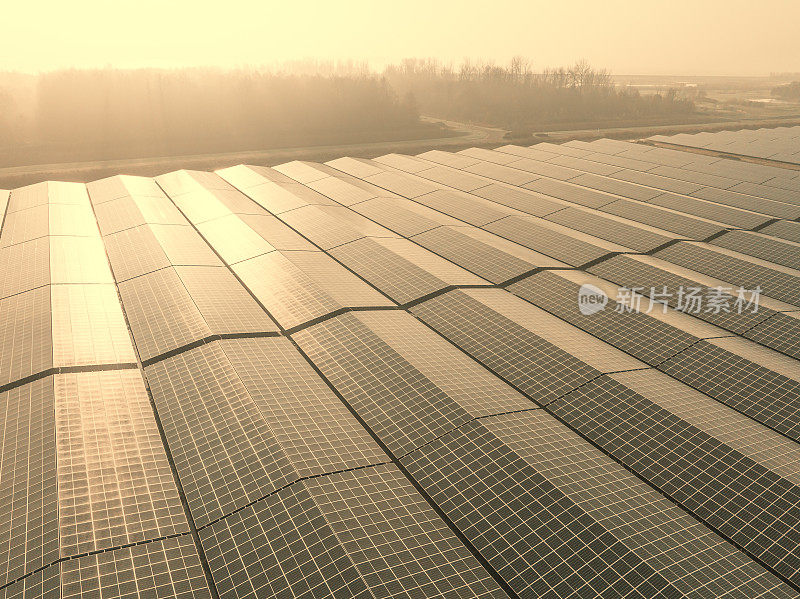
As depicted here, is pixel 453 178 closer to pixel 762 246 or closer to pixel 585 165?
pixel 585 165

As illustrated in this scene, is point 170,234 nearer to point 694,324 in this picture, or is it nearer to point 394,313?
point 394,313

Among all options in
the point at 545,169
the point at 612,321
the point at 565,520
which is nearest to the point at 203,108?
the point at 545,169

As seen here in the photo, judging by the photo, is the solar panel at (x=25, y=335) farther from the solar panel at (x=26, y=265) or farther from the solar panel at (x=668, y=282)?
the solar panel at (x=668, y=282)

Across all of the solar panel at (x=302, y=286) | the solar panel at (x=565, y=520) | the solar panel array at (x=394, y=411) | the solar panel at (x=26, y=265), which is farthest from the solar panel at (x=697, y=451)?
the solar panel at (x=26, y=265)

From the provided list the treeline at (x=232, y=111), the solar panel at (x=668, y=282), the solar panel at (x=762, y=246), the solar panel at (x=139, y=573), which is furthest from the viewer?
the treeline at (x=232, y=111)

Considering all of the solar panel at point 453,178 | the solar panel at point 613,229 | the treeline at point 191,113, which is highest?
the treeline at point 191,113

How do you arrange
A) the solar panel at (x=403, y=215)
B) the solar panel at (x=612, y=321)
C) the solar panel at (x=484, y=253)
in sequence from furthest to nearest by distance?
the solar panel at (x=403, y=215) → the solar panel at (x=484, y=253) → the solar panel at (x=612, y=321)

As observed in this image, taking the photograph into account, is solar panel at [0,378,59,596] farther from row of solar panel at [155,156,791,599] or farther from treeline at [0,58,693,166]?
treeline at [0,58,693,166]
